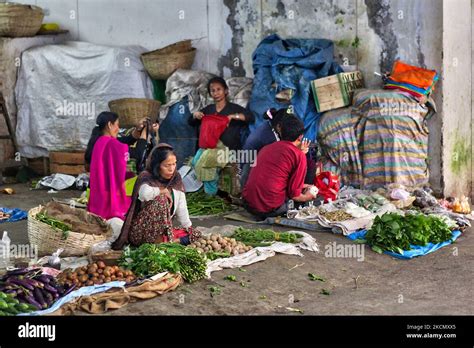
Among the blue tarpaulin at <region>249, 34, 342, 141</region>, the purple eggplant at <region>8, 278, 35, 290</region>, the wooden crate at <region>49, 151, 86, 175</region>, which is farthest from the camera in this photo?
the wooden crate at <region>49, 151, 86, 175</region>

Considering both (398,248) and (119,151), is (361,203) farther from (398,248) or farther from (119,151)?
(119,151)

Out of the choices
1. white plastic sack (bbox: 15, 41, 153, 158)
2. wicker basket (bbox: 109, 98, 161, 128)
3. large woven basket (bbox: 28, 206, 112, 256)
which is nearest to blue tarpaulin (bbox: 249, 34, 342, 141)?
wicker basket (bbox: 109, 98, 161, 128)

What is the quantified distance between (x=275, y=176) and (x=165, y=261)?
8.54ft

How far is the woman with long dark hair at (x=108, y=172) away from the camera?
9.09m

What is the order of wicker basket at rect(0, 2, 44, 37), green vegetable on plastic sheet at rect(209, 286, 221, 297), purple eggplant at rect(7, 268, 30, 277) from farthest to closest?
wicker basket at rect(0, 2, 44, 37)
green vegetable on plastic sheet at rect(209, 286, 221, 297)
purple eggplant at rect(7, 268, 30, 277)

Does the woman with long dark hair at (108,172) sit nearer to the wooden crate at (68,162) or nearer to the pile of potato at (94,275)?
the pile of potato at (94,275)

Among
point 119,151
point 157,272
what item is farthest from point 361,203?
point 157,272

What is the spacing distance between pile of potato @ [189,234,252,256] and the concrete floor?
0.93 ft

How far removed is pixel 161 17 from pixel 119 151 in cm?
461

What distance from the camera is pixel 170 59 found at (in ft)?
40.8

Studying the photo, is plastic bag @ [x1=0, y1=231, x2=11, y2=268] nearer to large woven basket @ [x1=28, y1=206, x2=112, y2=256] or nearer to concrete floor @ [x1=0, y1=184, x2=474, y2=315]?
large woven basket @ [x1=28, y1=206, x2=112, y2=256]

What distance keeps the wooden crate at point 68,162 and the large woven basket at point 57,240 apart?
4621 mm

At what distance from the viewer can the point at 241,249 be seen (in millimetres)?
8086

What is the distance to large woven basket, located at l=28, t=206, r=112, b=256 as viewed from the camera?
7.97 meters
